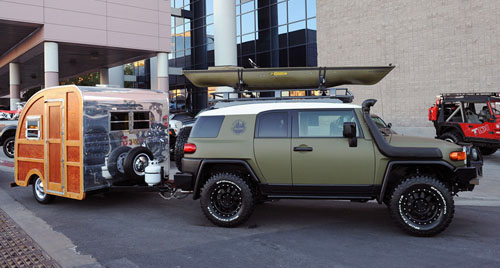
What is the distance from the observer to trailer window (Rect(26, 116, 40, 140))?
7801mm

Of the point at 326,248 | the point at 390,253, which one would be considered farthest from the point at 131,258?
the point at 390,253

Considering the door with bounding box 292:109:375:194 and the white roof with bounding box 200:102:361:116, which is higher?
the white roof with bounding box 200:102:361:116

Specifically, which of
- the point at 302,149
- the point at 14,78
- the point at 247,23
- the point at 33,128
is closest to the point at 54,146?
the point at 33,128

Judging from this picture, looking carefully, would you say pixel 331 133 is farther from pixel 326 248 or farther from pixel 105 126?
pixel 105 126

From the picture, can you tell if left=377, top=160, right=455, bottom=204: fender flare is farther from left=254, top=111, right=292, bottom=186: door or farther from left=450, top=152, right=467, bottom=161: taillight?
left=254, top=111, right=292, bottom=186: door

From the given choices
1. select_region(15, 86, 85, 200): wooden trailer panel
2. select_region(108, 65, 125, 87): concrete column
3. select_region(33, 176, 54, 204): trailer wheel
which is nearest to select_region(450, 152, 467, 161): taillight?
select_region(15, 86, 85, 200): wooden trailer panel

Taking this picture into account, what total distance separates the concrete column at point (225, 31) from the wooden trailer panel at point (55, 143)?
17.6m

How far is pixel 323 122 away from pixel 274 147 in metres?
0.80

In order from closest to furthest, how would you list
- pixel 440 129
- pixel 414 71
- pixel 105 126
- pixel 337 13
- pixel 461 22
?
1. pixel 105 126
2. pixel 440 129
3. pixel 461 22
4. pixel 414 71
5. pixel 337 13

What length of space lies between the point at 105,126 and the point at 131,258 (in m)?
3.35

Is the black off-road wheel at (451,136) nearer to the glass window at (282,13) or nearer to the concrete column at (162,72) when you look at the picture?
the glass window at (282,13)

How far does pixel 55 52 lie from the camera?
23.5m

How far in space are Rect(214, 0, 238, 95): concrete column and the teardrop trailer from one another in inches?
685

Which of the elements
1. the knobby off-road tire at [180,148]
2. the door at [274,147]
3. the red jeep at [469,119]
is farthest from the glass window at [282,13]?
the door at [274,147]
